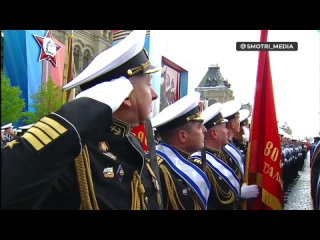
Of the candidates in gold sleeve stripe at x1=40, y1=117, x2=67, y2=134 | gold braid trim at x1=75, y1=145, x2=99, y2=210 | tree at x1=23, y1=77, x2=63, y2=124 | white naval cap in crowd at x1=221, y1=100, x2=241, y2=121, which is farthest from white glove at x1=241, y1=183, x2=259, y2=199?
gold sleeve stripe at x1=40, y1=117, x2=67, y2=134

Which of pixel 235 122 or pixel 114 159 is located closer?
pixel 114 159

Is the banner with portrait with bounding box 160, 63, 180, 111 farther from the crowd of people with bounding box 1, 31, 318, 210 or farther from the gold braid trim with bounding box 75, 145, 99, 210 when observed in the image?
the gold braid trim with bounding box 75, 145, 99, 210

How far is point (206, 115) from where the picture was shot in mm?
4246

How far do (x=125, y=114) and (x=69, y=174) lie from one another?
511 millimetres

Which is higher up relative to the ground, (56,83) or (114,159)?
(56,83)

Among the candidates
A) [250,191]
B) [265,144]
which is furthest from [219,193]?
[265,144]

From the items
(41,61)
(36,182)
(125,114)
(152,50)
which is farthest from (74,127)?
(41,61)

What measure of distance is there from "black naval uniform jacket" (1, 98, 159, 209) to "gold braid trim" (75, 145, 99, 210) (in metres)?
0.02

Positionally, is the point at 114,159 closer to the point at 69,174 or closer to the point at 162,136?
the point at 69,174

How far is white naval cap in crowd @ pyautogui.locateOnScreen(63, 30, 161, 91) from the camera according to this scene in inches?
69.3

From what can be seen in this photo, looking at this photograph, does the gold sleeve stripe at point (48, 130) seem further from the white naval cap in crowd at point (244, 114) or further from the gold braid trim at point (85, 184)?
the white naval cap in crowd at point (244, 114)

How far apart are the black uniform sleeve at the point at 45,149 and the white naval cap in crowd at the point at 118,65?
406 mm

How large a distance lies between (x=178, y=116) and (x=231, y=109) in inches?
96.0

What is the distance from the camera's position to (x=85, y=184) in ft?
5.13
